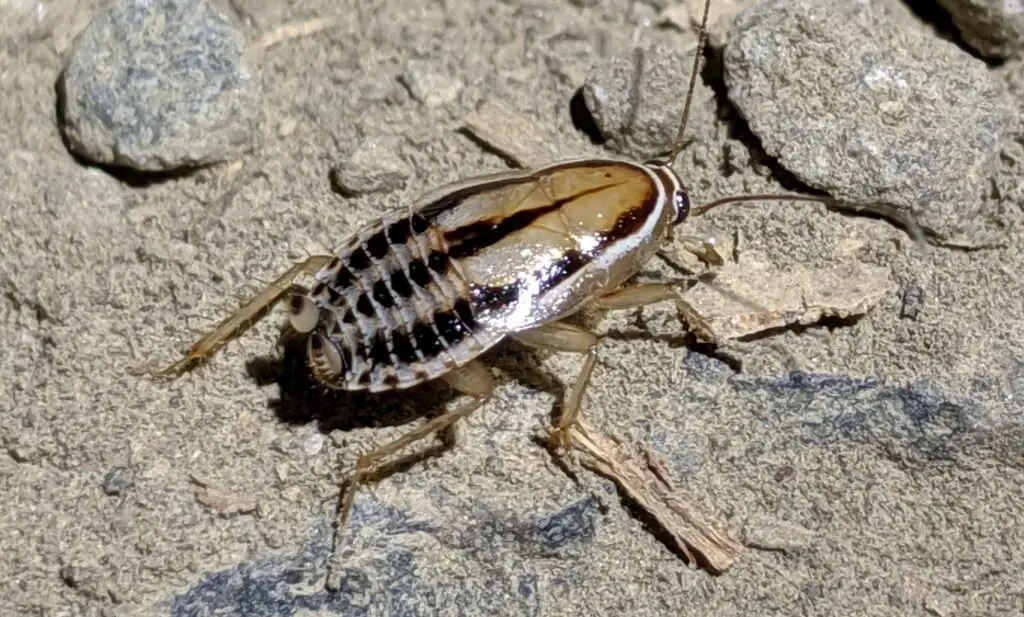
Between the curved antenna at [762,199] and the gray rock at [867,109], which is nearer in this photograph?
the curved antenna at [762,199]

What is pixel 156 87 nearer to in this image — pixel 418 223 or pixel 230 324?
pixel 230 324

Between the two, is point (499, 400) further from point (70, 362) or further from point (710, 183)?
point (70, 362)

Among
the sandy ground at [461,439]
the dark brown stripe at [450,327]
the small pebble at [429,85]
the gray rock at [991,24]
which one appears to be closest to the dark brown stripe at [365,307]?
the dark brown stripe at [450,327]

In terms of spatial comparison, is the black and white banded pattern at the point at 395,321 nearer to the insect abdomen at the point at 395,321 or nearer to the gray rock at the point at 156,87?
the insect abdomen at the point at 395,321

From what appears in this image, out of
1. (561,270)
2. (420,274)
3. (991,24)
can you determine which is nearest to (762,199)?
(561,270)

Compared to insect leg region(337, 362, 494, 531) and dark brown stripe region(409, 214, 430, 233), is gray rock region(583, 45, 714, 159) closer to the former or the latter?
dark brown stripe region(409, 214, 430, 233)

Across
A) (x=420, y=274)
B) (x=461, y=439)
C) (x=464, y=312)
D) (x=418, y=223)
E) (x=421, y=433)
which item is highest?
(x=418, y=223)

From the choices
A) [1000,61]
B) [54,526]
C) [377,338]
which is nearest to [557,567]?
[377,338]

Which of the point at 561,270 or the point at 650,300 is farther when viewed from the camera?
the point at 650,300
